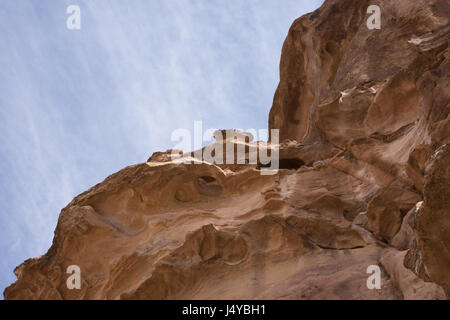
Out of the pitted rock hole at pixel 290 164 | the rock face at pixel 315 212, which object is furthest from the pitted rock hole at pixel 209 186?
the pitted rock hole at pixel 290 164

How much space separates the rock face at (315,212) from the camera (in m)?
9.94

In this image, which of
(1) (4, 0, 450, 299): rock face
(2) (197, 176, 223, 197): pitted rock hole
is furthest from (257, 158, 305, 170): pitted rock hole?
(2) (197, 176, 223, 197): pitted rock hole

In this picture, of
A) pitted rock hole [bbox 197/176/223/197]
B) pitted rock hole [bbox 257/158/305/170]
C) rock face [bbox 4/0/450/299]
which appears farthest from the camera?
pitted rock hole [bbox 257/158/305/170]

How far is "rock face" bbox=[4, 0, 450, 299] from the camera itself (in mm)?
9938

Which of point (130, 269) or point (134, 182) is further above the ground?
point (134, 182)

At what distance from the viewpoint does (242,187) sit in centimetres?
1547

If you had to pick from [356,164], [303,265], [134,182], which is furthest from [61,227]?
[356,164]

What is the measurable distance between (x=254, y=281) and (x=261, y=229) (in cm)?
179

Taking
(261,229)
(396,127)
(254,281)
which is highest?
(396,127)

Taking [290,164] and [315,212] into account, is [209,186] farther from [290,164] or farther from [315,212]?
[290,164]

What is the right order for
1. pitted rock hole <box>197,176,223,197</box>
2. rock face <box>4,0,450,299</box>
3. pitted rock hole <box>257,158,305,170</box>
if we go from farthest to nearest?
pitted rock hole <box>257,158,305,170</box> < pitted rock hole <box>197,176,223,197</box> < rock face <box>4,0,450,299</box>

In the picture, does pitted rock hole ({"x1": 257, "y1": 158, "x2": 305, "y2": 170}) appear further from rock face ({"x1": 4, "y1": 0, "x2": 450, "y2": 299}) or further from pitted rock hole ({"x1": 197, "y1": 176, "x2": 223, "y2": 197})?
pitted rock hole ({"x1": 197, "y1": 176, "x2": 223, "y2": 197})

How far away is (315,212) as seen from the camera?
13070 mm

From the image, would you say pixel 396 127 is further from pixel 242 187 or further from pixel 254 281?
pixel 254 281
